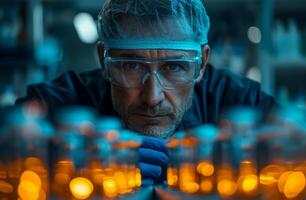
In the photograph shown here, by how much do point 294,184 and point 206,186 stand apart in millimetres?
90

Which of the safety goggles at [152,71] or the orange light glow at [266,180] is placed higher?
the safety goggles at [152,71]

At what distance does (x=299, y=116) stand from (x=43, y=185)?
35 centimetres

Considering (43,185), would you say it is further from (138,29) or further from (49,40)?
(49,40)

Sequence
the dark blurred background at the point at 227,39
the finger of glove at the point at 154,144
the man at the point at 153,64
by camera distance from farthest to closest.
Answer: the dark blurred background at the point at 227,39 → the man at the point at 153,64 → the finger of glove at the point at 154,144

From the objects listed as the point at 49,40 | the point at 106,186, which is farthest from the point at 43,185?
the point at 49,40

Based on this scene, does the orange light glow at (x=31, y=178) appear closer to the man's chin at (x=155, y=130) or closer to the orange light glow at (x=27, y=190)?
the orange light glow at (x=27, y=190)

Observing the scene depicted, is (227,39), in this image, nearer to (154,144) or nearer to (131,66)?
(131,66)

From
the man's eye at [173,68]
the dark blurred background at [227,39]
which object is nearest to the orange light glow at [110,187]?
the man's eye at [173,68]

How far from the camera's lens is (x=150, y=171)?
68 cm

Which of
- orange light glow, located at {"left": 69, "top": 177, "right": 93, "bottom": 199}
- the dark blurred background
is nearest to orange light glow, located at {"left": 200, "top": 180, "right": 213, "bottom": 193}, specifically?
orange light glow, located at {"left": 69, "top": 177, "right": 93, "bottom": 199}

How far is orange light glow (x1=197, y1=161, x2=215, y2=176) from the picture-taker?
62cm

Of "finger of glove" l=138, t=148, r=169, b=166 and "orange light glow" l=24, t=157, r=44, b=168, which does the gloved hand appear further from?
"orange light glow" l=24, t=157, r=44, b=168

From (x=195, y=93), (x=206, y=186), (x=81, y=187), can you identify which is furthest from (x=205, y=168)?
(x=195, y=93)

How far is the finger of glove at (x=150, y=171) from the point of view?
0.68 metres
